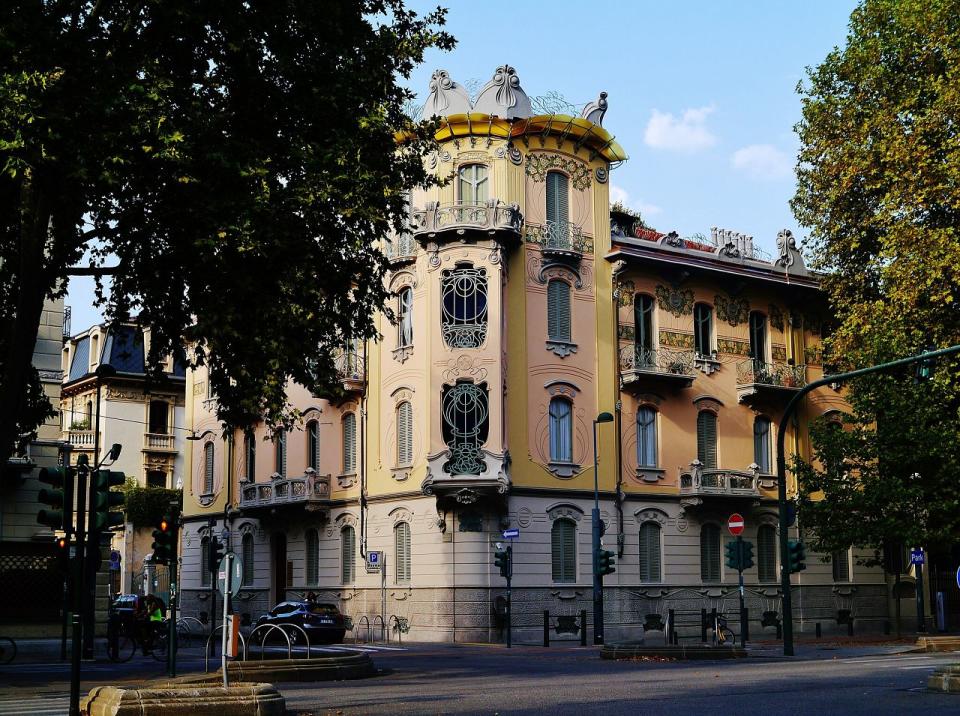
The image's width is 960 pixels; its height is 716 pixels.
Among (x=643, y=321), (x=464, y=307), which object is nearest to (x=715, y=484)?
(x=643, y=321)

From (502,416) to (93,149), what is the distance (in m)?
21.8

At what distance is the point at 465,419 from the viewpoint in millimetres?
37312

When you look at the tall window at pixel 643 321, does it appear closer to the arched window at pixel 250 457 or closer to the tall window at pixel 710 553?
the tall window at pixel 710 553

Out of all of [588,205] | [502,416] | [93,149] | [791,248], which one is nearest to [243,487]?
[502,416]

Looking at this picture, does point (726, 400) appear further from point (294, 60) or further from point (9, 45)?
point (9, 45)

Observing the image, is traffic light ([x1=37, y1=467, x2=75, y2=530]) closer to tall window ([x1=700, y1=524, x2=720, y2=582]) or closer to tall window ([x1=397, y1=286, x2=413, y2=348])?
tall window ([x1=397, y1=286, x2=413, y2=348])

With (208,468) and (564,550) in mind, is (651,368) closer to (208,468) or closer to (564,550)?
(564,550)

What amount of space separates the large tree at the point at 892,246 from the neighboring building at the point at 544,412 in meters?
4.86

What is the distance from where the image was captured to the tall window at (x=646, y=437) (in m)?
40.8

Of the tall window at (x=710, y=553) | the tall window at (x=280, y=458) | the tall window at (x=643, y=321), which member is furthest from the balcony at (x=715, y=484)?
the tall window at (x=280, y=458)

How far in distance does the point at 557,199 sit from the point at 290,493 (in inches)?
542

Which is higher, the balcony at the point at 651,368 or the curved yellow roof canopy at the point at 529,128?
the curved yellow roof canopy at the point at 529,128

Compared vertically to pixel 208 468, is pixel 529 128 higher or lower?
higher

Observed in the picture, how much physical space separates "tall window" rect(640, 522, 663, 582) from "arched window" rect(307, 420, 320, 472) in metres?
11.9
